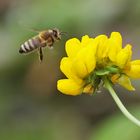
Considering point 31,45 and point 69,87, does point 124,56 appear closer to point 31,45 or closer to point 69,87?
point 69,87

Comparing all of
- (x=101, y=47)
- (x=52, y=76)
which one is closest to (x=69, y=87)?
(x=101, y=47)

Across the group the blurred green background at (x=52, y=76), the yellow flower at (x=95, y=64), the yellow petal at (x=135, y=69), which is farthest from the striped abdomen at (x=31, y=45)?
the blurred green background at (x=52, y=76)

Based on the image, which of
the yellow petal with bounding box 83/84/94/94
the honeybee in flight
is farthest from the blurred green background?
the yellow petal with bounding box 83/84/94/94

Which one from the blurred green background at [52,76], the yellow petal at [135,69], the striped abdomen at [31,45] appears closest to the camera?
the yellow petal at [135,69]

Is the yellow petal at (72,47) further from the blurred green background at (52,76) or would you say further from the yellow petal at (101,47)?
the blurred green background at (52,76)

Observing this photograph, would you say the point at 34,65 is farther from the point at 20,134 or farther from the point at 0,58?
the point at 20,134

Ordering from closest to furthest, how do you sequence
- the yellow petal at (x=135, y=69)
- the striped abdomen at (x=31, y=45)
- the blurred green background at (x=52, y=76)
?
the yellow petal at (x=135, y=69), the striped abdomen at (x=31, y=45), the blurred green background at (x=52, y=76)

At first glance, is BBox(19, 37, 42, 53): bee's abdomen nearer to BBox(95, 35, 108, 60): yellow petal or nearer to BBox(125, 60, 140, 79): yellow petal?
BBox(95, 35, 108, 60): yellow petal

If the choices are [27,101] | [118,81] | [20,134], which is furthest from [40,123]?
[118,81]
